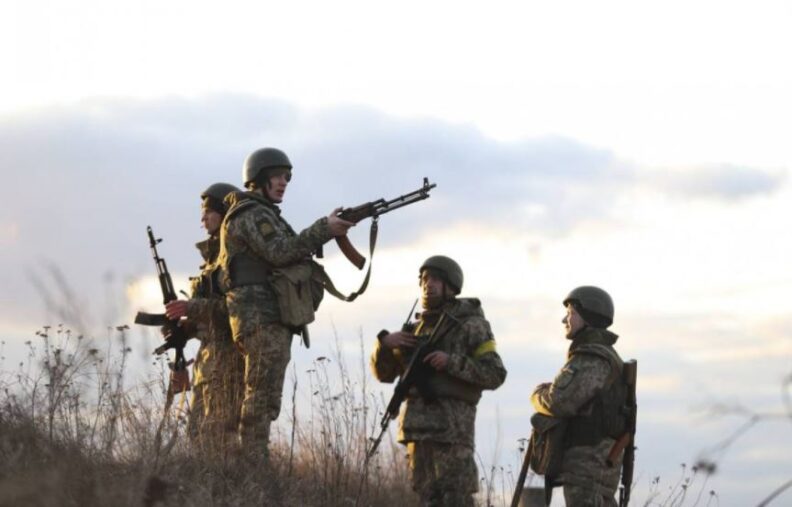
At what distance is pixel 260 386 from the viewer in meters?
8.52

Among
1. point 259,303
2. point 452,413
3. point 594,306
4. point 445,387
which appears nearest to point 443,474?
point 452,413

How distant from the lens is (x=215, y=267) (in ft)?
30.4

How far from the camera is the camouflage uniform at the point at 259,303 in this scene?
8.52 meters

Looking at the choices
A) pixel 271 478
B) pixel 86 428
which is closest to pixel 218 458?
pixel 271 478

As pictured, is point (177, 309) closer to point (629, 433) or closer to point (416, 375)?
point (416, 375)

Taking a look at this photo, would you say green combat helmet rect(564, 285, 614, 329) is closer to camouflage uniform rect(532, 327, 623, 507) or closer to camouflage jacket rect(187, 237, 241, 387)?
camouflage uniform rect(532, 327, 623, 507)

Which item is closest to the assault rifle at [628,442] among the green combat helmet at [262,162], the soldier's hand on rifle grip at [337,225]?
the soldier's hand on rifle grip at [337,225]

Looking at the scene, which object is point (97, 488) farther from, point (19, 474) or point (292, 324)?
point (292, 324)

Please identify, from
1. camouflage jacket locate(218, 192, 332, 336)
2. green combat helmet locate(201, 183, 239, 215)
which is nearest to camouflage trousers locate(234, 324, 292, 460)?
camouflage jacket locate(218, 192, 332, 336)

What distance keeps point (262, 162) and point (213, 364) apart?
1581 mm

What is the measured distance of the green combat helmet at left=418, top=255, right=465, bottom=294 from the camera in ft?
29.0

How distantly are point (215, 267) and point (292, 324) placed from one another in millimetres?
1025

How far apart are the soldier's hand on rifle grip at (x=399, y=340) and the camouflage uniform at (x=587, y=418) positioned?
1104 millimetres

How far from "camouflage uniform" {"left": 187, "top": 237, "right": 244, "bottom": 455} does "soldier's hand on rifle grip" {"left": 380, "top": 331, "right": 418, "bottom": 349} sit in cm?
114
